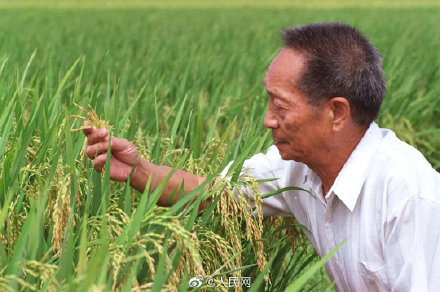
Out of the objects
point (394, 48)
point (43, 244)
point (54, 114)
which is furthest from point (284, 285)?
point (394, 48)

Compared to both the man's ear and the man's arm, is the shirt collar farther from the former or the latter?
the man's arm

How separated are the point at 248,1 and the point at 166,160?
22.0m

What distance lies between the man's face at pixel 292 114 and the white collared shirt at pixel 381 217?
11cm

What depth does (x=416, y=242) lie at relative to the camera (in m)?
1.91

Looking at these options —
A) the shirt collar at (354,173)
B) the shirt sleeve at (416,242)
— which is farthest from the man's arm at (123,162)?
the shirt sleeve at (416,242)

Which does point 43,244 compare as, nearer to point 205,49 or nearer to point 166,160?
point 166,160

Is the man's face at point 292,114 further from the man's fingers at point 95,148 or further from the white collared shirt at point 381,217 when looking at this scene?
the man's fingers at point 95,148

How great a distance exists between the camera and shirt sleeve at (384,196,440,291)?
1.91 m

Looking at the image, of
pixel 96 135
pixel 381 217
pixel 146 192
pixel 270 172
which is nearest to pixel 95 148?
pixel 96 135

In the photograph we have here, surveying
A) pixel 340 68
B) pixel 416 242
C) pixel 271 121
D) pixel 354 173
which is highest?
pixel 340 68

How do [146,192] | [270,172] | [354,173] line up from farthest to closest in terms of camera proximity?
[270,172] < [354,173] < [146,192]

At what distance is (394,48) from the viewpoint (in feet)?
20.8

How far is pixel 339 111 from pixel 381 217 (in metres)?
0.28

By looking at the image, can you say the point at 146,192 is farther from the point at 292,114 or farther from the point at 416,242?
the point at 416,242
